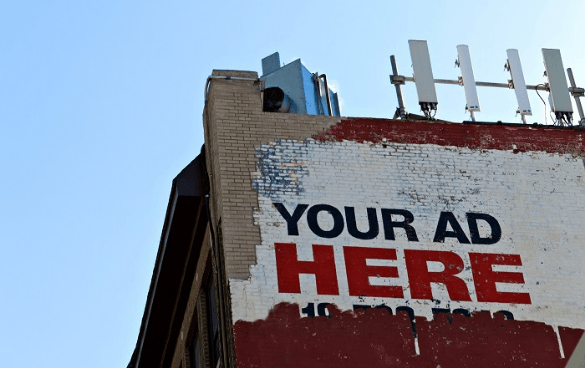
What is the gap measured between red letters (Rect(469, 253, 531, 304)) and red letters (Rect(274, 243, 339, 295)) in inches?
103

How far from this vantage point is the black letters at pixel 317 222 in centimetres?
2041

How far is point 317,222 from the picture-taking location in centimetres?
2048

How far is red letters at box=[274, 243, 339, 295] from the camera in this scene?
778 inches

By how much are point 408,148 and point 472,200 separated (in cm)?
158

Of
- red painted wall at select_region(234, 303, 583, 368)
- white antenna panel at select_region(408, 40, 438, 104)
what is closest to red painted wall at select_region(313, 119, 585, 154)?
white antenna panel at select_region(408, 40, 438, 104)

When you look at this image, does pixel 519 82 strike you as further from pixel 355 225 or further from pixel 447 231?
pixel 355 225

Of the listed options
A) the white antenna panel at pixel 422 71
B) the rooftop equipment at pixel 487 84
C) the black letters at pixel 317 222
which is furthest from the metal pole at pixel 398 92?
the black letters at pixel 317 222

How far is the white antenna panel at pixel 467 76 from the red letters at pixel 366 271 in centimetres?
472

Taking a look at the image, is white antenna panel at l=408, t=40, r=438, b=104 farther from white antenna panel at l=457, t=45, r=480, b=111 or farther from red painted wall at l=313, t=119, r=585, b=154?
red painted wall at l=313, t=119, r=585, b=154

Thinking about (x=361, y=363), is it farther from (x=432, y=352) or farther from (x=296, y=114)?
(x=296, y=114)

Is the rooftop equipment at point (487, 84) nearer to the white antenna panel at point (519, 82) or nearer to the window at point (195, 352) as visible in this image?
the white antenna panel at point (519, 82)

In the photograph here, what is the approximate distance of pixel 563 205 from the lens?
71.6ft

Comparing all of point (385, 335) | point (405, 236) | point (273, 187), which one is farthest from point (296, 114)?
point (385, 335)

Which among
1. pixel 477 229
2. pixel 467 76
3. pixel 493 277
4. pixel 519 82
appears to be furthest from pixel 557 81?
pixel 493 277
